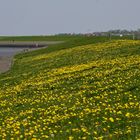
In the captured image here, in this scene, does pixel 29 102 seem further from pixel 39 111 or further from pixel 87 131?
pixel 87 131

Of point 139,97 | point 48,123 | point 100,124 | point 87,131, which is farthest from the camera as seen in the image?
→ point 139,97

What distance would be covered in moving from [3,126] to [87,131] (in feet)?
11.3

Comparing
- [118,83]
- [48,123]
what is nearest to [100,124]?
[48,123]

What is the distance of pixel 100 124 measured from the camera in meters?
13.3

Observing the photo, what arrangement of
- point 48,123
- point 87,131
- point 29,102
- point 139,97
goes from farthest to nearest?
point 29,102 → point 139,97 → point 48,123 → point 87,131

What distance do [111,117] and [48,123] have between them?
6.23ft

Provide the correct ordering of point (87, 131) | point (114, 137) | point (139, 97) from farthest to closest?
point (139, 97)
point (87, 131)
point (114, 137)

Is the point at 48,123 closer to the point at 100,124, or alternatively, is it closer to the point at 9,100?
the point at 100,124

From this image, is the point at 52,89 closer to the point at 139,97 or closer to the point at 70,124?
the point at 139,97

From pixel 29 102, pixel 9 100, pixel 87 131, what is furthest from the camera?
pixel 9 100

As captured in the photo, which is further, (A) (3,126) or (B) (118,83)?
(B) (118,83)

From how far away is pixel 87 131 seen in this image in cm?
1242

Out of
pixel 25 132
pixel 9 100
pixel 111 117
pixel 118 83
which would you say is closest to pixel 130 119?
Answer: pixel 111 117

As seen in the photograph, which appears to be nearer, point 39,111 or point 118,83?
point 39,111
